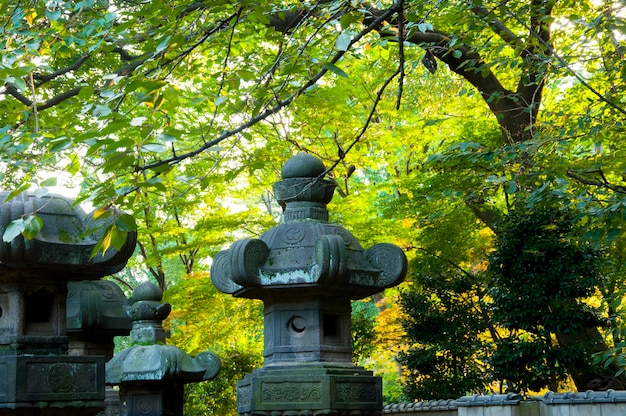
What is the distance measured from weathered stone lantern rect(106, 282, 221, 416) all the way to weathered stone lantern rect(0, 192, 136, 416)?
330 cm

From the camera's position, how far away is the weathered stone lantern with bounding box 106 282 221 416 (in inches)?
338

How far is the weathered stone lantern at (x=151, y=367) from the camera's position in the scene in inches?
338

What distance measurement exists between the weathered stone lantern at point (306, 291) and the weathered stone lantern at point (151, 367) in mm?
2320

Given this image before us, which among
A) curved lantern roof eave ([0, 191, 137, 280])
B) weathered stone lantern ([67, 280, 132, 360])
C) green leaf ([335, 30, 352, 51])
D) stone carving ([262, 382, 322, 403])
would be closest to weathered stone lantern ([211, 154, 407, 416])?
stone carving ([262, 382, 322, 403])

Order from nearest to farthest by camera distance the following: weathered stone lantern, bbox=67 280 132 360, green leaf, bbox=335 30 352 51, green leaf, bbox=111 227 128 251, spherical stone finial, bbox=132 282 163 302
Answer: green leaf, bbox=111 227 128 251 → green leaf, bbox=335 30 352 51 → weathered stone lantern, bbox=67 280 132 360 → spherical stone finial, bbox=132 282 163 302

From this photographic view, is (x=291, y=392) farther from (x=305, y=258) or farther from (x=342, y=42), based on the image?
(x=342, y=42)

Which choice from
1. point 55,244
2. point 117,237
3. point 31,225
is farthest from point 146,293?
point 117,237

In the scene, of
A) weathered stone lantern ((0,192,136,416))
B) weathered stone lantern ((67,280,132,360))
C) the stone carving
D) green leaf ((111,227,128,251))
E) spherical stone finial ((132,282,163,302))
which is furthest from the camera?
spherical stone finial ((132,282,163,302))

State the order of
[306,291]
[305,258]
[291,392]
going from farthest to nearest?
1. [306,291]
2. [305,258]
3. [291,392]

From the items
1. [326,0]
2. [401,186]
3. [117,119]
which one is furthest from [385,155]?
[117,119]

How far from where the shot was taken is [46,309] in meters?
5.33

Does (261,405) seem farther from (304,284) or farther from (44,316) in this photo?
(44,316)

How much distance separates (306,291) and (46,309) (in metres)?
1.97

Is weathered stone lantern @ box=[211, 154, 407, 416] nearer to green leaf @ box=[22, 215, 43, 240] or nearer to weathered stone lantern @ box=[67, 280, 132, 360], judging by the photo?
weathered stone lantern @ box=[67, 280, 132, 360]
